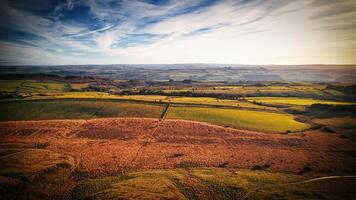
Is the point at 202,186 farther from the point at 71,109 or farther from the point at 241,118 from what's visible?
the point at 71,109

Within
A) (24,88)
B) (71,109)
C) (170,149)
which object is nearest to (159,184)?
(170,149)

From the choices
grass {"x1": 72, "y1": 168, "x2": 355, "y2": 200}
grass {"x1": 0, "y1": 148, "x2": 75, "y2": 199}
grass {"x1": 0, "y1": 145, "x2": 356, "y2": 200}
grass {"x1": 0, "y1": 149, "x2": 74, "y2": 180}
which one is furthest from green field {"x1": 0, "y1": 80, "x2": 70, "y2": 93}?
grass {"x1": 72, "y1": 168, "x2": 355, "y2": 200}

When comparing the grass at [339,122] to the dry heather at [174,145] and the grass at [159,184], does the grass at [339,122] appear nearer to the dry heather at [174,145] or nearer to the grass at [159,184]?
the dry heather at [174,145]

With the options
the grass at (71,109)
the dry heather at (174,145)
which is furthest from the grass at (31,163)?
the grass at (71,109)

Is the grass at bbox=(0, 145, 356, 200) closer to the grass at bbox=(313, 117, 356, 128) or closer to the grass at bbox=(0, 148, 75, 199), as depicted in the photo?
the grass at bbox=(0, 148, 75, 199)

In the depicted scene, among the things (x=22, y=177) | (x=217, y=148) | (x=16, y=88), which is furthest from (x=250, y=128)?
(x=16, y=88)

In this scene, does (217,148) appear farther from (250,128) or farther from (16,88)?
(16,88)
